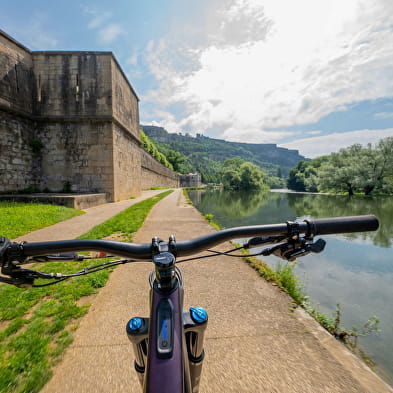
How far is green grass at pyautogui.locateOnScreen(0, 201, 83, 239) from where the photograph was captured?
222 inches

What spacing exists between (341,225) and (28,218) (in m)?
8.50

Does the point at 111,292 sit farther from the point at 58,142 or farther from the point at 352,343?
the point at 58,142

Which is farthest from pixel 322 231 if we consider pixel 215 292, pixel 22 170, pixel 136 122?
pixel 136 122

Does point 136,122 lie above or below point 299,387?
above

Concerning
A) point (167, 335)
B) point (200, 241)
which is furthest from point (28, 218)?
point (167, 335)

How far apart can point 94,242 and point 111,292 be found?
7.01 ft

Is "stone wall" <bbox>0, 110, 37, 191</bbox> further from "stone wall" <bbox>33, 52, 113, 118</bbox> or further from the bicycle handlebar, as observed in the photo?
the bicycle handlebar

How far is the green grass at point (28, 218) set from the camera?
18.5 ft

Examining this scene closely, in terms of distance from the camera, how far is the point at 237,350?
180cm

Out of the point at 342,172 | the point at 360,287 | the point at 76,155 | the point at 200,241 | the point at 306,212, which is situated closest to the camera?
the point at 200,241

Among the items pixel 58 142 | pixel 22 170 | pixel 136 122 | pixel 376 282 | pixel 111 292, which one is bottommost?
pixel 376 282

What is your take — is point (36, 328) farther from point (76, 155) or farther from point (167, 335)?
point (76, 155)

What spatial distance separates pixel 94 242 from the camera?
3.34 ft

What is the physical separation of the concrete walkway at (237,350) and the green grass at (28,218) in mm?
4790
